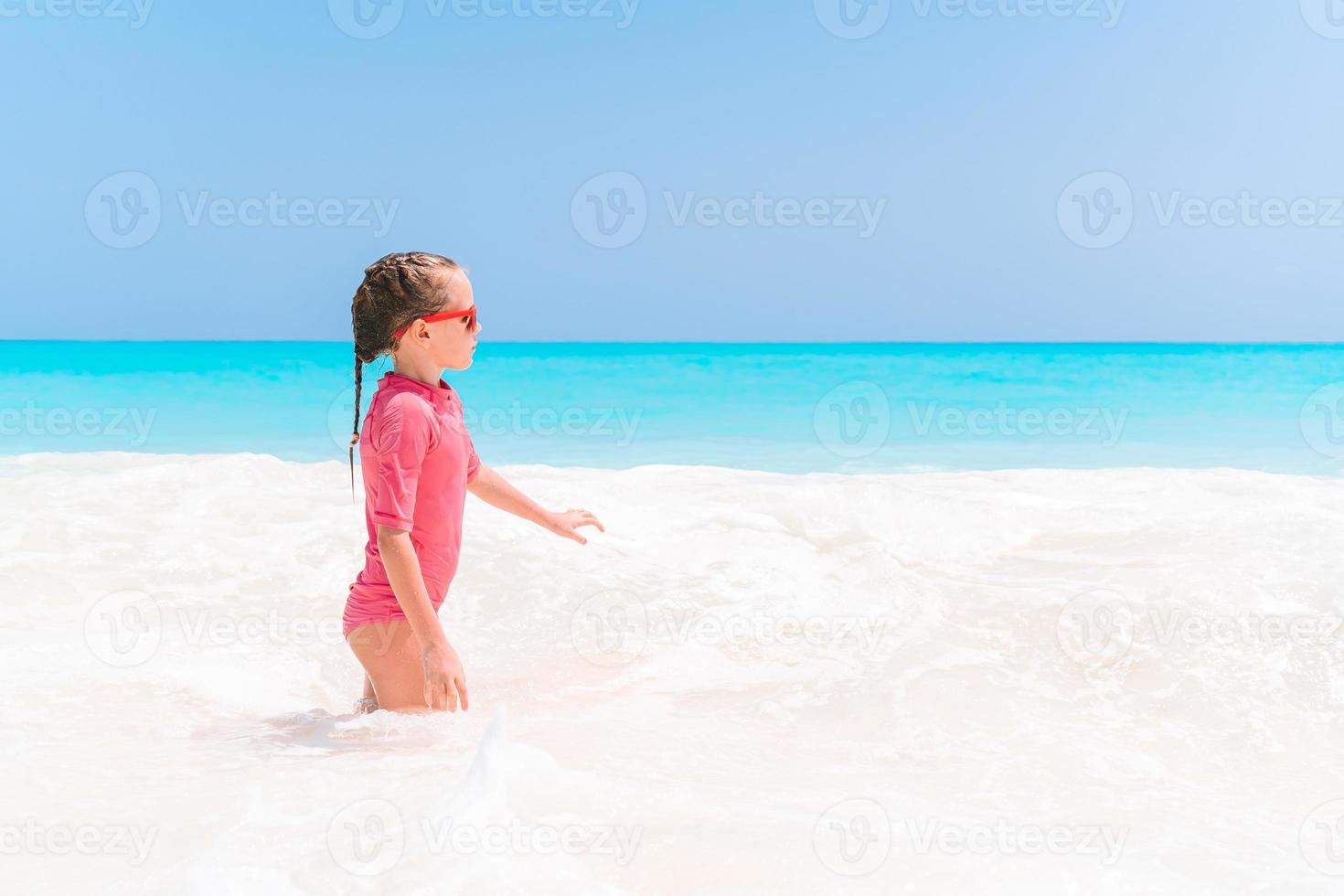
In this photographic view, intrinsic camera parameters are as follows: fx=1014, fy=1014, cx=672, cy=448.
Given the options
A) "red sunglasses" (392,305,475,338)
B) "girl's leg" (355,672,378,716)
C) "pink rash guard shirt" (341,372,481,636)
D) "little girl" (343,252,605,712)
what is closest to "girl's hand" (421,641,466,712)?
"little girl" (343,252,605,712)

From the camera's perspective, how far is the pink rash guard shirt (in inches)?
99.7

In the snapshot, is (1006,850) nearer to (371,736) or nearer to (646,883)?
(646,883)

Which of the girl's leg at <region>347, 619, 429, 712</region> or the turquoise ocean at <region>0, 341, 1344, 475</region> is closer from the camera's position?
the girl's leg at <region>347, 619, 429, 712</region>

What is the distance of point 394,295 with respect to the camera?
2.65m

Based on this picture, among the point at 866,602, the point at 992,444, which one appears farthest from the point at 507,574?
the point at 992,444

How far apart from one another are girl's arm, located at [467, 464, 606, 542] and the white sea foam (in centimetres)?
54

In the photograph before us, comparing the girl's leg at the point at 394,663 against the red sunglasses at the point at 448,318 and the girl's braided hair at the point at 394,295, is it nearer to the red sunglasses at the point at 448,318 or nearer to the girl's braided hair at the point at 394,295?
the girl's braided hair at the point at 394,295

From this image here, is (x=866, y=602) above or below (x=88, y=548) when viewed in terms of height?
above

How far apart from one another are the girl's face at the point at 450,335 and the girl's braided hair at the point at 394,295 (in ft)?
0.08

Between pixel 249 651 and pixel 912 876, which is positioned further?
pixel 249 651

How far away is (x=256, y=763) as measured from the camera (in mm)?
2496

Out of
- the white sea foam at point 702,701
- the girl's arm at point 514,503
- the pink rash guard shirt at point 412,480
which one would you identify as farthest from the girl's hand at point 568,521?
the white sea foam at point 702,701

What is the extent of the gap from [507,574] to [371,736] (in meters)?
1.84

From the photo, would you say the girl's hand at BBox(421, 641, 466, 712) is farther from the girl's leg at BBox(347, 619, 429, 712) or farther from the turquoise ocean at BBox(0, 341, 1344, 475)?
the turquoise ocean at BBox(0, 341, 1344, 475)
